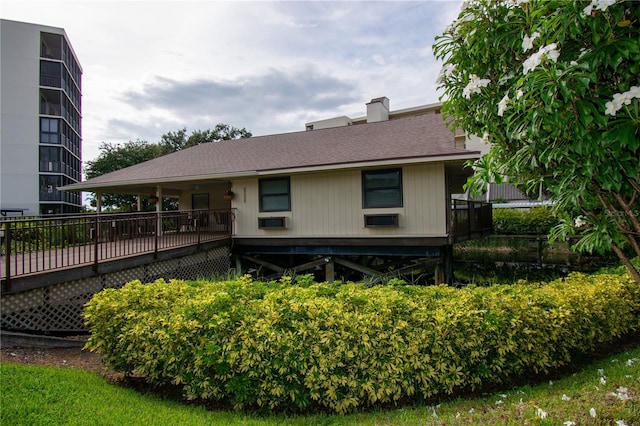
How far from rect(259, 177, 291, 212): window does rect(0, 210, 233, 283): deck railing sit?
46.5 inches

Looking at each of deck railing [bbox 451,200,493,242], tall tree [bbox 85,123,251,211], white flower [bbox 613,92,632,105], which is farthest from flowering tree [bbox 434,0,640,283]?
tall tree [bbox 85,123,251,211]

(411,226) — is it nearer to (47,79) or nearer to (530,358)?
(530,358)

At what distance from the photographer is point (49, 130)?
97.9 ft

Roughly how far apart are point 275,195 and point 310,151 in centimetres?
187

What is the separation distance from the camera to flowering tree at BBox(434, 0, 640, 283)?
6.52 ft

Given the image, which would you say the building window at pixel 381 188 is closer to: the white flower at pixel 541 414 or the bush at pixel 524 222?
the white flower at pixel 541 414

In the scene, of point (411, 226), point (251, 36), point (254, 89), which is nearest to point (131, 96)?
point (254, 89)

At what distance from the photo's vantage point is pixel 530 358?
3.67 m

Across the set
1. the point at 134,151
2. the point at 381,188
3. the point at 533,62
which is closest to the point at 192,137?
the point at 134,151

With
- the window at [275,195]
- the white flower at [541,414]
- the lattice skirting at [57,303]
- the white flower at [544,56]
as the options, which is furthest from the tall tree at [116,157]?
the white flower at [544,56]

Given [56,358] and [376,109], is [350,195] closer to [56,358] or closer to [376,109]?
[56,358]

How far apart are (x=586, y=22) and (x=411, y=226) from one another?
6783mm

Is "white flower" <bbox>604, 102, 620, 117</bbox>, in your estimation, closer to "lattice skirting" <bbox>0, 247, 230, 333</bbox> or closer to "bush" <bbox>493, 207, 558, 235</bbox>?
"lattice skirting" <bbox>0, 247, 230, 333</bbox>

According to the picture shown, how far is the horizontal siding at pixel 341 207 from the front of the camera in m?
8.47
